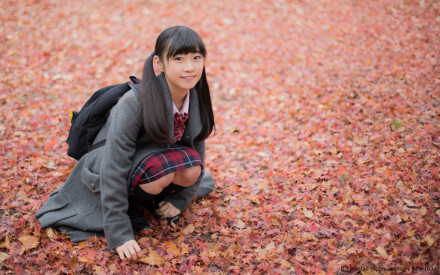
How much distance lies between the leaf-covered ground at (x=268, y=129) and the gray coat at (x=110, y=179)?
0.16 metres

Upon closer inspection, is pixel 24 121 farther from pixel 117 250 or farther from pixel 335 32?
pixel 335 32

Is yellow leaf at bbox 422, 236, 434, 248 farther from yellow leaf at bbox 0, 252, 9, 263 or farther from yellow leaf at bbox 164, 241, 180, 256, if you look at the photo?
yellow leaf at bbox 0, 252, 9, 263

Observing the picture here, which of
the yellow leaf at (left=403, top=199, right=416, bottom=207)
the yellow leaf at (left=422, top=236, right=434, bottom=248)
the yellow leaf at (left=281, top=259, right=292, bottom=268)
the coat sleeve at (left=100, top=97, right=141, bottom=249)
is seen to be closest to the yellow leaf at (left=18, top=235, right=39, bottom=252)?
the coat sleeve at (left=100, top=97, right=141, bottom=249)

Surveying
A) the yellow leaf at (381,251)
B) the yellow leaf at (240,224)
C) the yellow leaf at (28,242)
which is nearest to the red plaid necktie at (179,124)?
the yellow leaf at (240,224)

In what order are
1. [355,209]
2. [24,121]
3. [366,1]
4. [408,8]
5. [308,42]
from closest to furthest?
[355,209]
[24,121]
[308,42]
[408,8]
[366,1]

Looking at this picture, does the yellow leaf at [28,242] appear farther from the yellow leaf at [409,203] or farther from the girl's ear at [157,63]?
the yellow leaf at [409,203]

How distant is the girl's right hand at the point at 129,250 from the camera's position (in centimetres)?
226

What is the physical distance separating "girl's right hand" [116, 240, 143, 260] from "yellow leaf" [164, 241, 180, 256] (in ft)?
0.88

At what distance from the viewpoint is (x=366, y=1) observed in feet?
24.3

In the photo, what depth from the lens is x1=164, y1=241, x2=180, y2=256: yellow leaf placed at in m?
2.46

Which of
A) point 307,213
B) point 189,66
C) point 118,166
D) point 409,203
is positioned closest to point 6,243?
point 118,166

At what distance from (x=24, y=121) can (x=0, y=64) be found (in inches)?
80.0

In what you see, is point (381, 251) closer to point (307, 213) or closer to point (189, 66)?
point (307, 213)

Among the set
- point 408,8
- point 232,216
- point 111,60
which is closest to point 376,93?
point 232,216
